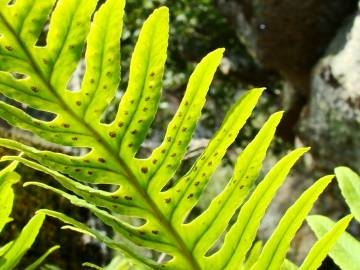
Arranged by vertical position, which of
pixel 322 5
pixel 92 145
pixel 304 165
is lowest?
pixel 304 165

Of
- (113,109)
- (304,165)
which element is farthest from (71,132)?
(304,165)

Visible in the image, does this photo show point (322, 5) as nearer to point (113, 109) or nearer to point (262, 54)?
point (262, 54)

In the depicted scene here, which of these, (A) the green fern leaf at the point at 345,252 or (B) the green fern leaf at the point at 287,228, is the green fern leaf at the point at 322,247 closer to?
(B) the green fern leaf at the point at 287,228

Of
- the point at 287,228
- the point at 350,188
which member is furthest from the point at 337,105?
the point at 287,228

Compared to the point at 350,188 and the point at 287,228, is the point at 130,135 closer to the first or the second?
the point at 287,228

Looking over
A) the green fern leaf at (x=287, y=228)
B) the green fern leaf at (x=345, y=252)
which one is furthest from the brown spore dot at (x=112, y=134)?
the green fern leaf at (x=345, y=252)

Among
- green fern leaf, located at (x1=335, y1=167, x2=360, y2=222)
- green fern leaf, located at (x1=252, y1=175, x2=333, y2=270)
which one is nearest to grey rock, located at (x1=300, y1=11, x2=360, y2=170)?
green fern leaf, located at (x1=335, y1=167, x2=360, y2=222)

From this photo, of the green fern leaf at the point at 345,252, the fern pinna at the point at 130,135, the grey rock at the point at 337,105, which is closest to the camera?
the fern pinna at the point at 130,135
